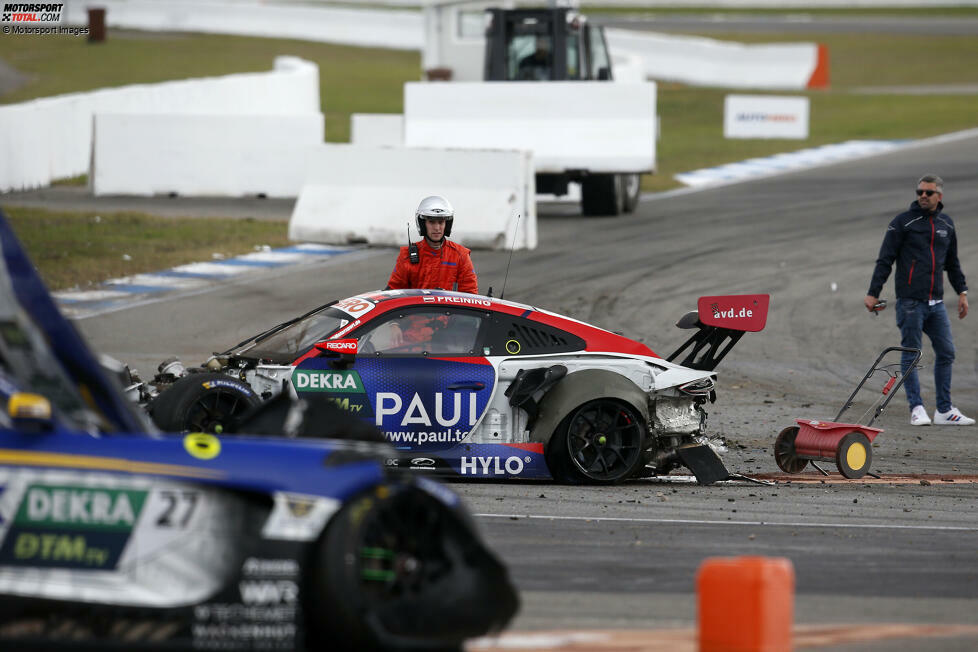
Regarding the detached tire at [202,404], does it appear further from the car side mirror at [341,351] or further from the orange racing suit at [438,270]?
the orange racing suit at [438,270]

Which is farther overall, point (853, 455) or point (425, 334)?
point (853, 455)

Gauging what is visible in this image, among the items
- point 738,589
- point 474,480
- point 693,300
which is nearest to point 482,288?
point 693,300

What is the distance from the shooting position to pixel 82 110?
27078 millimetres

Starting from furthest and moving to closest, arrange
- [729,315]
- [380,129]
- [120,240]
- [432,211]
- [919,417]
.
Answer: [380,129] < [120,240] < [919,417] < [432,211] < [729,315]

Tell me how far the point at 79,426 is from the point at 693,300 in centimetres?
1329

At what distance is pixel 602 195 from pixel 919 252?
12075 millimetres

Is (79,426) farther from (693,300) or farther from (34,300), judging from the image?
(693,300)

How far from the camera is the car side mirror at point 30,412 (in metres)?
5.38

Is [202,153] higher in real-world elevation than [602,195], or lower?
higher

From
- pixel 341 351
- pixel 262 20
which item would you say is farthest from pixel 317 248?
pixel 262 20

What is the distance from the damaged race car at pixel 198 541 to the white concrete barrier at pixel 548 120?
18.8 metres

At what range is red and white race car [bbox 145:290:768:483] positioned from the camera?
397 inches

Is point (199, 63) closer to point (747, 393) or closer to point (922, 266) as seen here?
point (747, 393)

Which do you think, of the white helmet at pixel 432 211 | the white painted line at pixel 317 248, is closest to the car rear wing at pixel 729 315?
the white helmet at pixel 432 211
